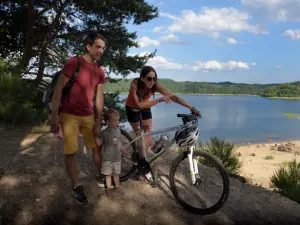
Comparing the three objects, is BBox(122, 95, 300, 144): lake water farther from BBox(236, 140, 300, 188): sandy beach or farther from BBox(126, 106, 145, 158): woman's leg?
BBox(126, 106, 145, 158): woman's leg

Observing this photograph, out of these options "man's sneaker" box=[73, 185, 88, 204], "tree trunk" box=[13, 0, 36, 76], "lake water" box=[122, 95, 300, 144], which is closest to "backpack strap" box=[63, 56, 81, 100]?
"man's sneaker" box=[73, 185, 88, 204]

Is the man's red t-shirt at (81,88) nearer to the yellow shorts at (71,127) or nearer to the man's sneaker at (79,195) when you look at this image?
the yellow shorts at (71,127)

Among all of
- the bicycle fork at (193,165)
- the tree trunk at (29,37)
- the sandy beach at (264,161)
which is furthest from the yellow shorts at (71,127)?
the sandy beach at (264,161)

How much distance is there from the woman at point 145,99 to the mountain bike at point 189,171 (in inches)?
6.2

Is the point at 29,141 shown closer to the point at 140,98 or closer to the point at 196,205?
the point at 140,98

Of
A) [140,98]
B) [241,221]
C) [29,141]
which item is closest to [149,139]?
[140,98]

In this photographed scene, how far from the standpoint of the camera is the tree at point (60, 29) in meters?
11.0

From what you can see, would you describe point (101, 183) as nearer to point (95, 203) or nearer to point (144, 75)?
point (95, 203)

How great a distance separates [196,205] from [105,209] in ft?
4.09

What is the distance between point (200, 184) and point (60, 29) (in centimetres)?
993

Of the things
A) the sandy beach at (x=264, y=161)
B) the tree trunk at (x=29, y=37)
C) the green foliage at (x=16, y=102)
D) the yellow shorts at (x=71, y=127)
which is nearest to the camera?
the yellow shorts at (x=71, y=127)

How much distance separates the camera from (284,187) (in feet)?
25.7

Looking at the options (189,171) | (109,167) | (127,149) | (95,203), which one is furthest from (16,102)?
(189,171)

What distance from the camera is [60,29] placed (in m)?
12.0
